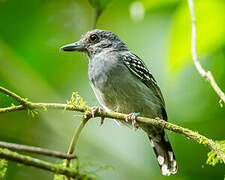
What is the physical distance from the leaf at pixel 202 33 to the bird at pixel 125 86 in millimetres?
1078

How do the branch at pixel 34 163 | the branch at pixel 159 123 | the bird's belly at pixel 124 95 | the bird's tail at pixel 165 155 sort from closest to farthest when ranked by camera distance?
the branch at pixel 34 163 → the branch at pixel 159 123 → the bird's belly at pixel 124 95 → the bird's tail at pixel 165 155

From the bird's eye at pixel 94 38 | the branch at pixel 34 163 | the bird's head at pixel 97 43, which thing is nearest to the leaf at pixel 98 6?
the bird's head at pixel 97 43

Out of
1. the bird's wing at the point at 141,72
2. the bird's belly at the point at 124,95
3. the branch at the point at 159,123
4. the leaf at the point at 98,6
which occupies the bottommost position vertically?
the branch at the point at 159,123

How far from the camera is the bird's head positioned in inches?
240

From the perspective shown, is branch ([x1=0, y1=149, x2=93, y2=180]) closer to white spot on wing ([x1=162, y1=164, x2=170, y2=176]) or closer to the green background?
the green background

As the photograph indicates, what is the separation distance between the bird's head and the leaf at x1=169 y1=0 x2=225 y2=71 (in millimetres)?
1930

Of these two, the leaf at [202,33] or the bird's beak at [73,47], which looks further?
the bird's beak at [73,47]

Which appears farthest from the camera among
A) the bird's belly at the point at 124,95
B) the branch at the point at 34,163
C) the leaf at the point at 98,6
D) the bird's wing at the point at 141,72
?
the bird's wing at the point at 141,72

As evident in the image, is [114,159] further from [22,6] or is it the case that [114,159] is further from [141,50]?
[22,6]

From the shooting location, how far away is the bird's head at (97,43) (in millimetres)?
6105

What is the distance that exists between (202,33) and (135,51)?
2539 millimetres

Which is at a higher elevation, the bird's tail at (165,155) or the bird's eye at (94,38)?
the bird's eye at (94,38)

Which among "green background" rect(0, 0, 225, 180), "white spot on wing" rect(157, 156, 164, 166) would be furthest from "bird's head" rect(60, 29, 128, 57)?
"white spot on wing" rect(157, 156, 164, 166)

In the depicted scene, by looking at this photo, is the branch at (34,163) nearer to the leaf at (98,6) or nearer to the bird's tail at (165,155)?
the leaf at (98,6)
